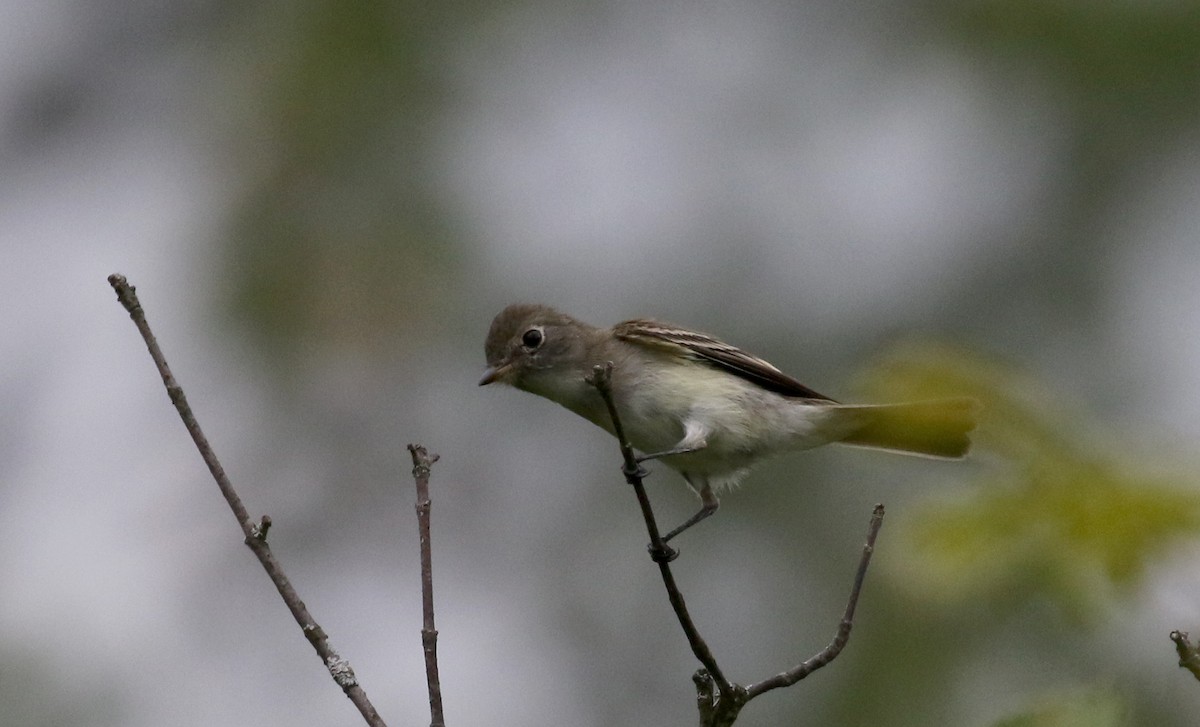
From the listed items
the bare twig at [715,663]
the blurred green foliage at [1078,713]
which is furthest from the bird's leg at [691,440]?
the blurred green foliage at [1078,713]

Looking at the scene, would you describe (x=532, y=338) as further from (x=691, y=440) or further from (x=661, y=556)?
(x=661, y=556)

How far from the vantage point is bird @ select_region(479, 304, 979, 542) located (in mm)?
5695

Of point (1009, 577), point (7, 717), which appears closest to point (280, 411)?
point (7, 717)

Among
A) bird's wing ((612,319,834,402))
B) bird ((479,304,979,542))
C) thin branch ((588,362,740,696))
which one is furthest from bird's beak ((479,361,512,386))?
thin branch ((588,362,740,696))

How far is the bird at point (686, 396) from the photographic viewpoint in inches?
224

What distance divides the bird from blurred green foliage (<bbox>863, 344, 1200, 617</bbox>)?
10.1 feet

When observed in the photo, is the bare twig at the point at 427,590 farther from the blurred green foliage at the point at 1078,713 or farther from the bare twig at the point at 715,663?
the blurred green foliage at the point at 1078,713

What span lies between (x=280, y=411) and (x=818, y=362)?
15.5 ft

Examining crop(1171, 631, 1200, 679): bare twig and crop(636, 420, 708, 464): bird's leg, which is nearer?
crop(1171, 631, 1200, 679): bare twig

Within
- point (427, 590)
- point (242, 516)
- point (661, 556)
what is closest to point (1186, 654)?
point (427, 590)

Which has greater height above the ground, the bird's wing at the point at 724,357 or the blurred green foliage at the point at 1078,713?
the bird's wing at the point at 724,357

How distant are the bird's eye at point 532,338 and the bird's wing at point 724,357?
43cm

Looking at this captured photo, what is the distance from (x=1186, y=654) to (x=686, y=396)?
3.52 metres

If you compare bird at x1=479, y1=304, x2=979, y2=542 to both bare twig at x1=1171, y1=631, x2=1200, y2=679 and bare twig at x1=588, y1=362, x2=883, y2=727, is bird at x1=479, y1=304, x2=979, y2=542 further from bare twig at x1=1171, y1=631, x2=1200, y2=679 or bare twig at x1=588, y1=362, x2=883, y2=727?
bare twig at x1=1171, y1=631, x2=1200, y2=679
